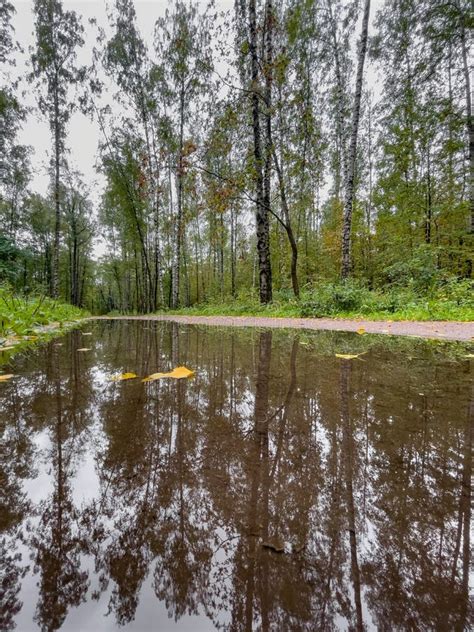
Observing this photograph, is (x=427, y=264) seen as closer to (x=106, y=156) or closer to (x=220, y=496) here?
(x=220, y=496)

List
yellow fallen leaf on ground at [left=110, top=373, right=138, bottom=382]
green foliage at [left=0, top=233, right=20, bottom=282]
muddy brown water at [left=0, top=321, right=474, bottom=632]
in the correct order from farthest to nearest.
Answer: green foliage at [left=0, top=233, right=20, bottom=282] < yellow fallen leaf on ground at [left=110, top=373, right=138, bottom=382] < muddy brown water at [left=0, top=321, right=474, bottom=632]

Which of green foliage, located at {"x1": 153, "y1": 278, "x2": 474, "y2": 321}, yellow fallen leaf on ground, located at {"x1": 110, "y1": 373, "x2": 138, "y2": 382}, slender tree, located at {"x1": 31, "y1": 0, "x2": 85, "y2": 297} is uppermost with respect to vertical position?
slender tree, located at {"x1": 31, "y1": 0, "x2": 85, "y2": 297}

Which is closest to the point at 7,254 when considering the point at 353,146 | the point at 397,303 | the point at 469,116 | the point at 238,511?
the point at 353,146

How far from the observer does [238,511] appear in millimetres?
664

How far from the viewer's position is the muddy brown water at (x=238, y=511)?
18.0 inches

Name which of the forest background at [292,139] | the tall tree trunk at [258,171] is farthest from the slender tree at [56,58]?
the tall tree trunk at [258,171]

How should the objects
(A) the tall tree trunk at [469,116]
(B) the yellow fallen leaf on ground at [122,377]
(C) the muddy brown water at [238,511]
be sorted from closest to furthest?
(C) the muddy brown water at [238,511] < (B) the yellow fallen leaf on ground at [122,377] < (A) the tall tree trunk at [469,116]

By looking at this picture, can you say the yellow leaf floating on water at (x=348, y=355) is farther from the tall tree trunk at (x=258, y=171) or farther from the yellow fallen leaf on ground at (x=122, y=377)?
the tall tree trunk at (x=258, y=171)

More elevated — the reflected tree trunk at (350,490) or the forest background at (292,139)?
the forest background at (292,139)

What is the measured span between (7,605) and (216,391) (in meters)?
1.12

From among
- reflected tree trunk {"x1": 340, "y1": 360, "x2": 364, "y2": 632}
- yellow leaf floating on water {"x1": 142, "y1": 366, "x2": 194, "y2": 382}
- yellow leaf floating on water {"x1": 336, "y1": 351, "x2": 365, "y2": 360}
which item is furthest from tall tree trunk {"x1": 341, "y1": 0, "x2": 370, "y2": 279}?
reflected tree trunk {"x1": 340, "y1": 360, "x2": 364, "y2": 632}

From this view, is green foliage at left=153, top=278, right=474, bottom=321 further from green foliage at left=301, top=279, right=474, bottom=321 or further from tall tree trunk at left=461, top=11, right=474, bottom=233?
tall tree trunk at left=461, top=11, right=474, bottom=233

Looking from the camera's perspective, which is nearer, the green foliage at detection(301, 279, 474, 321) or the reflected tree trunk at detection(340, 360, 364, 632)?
the reflected tree trunk at detection(340, 360, 364, 632)

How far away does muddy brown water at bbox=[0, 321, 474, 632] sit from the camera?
457 mm
